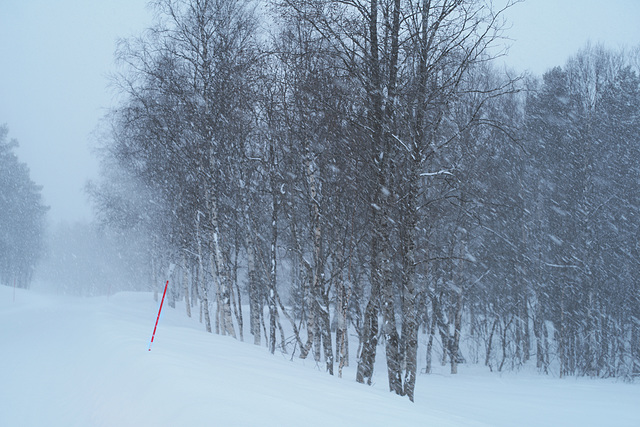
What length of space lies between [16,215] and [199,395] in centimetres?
5267

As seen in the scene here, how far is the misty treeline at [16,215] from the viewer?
4559 cm

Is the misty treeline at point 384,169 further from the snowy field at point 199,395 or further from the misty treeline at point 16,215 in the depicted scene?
the misty treeline at point 16,215

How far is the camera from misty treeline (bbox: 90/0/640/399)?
8.39 meters

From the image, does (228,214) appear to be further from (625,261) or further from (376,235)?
(625,261)

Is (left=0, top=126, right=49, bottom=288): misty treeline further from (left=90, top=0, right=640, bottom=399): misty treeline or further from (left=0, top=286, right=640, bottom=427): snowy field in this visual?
(left=0, top=286, right=640, bottom=427): snowy field

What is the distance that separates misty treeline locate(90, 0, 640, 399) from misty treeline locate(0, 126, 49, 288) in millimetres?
25074

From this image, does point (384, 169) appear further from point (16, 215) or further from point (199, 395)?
point (16, 215)

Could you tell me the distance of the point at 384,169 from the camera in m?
8.41

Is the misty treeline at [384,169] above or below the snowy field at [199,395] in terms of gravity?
above

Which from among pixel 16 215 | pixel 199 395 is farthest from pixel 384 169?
pixel 16 215

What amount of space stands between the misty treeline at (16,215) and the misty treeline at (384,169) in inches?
987

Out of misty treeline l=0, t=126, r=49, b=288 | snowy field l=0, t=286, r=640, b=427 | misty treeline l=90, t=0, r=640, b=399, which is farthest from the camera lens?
misty treeline l=0, t=126, r=49, b=288

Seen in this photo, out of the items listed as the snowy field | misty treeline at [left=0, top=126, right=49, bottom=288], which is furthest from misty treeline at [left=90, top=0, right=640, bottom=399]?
misty treeline at [left=0, top=126, right=49, bottom=288]

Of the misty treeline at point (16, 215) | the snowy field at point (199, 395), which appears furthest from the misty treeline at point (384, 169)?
the misty treeline at point (16, 215)
